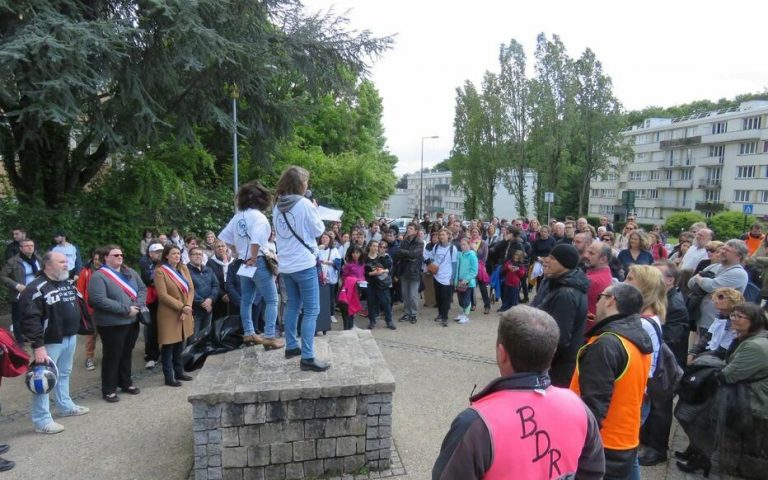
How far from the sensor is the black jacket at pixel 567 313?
3.79 metres

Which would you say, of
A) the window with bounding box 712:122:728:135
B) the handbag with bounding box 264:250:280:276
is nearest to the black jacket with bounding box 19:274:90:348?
the handbag with bounding box 264:250:280:276

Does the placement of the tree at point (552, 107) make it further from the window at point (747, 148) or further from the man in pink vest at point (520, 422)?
the man in pink vest at point (520, 422)

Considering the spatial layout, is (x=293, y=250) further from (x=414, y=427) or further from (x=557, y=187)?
(x=557, y=187)

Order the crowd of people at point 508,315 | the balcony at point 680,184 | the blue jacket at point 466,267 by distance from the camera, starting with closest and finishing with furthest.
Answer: the crowd of people at point 508,315 → the blue jacket at point 466,267 → the balcony at point 680,184

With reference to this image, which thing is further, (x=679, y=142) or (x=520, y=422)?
(x=679, y=142)

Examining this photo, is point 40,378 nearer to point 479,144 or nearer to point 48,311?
point 48,311

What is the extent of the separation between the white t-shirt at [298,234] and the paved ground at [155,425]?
7.07ft

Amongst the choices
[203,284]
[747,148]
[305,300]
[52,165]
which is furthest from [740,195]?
[305,300]

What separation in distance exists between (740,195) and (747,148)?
526cm

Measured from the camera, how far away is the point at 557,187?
1421 inches

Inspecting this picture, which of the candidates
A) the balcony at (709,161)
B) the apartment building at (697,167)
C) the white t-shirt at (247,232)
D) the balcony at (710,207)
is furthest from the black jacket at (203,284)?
the balcony at (709,161)

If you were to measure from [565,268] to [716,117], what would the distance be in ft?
223

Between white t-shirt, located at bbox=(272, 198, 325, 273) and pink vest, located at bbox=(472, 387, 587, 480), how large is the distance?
8.61 feet

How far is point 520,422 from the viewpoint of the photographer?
166 centimetres
